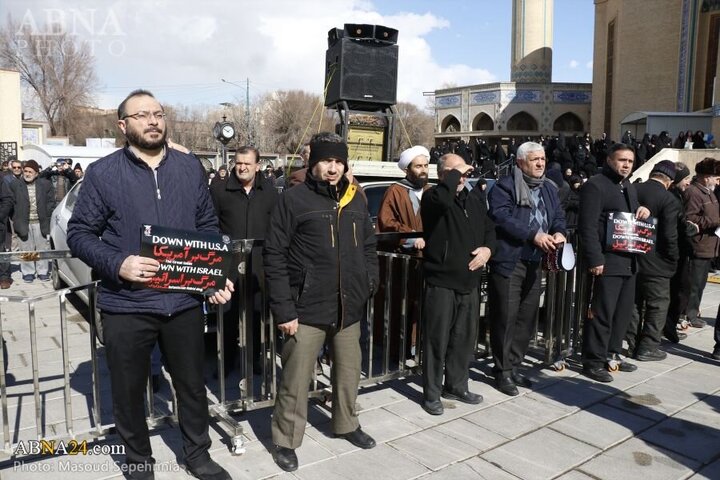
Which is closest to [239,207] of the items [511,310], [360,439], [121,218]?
[121,218]

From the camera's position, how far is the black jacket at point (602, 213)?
479 centimetres

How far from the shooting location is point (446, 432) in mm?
3875

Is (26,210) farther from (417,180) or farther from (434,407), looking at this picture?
(434,407)

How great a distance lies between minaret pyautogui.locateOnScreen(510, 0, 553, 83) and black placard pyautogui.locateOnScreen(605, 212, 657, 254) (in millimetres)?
44540

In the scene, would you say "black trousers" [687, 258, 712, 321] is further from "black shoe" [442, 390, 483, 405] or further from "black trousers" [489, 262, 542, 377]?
"black shoe" [442, 390, 483, 405]

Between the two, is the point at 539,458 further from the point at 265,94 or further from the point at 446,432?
the point at 265,94

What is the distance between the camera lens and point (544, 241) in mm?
4430

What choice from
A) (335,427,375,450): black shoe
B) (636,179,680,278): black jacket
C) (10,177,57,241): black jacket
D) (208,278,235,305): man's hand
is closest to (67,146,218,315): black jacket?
(208,278,235,305): man's hand

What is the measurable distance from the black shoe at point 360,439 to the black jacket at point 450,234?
3.79 feet

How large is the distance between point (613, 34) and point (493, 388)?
36030 millimetres

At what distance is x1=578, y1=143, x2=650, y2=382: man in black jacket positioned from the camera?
480 centimetres

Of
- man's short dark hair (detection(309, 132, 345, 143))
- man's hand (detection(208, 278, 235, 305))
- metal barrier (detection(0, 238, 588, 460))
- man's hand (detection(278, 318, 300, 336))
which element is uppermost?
man's short dark hair (detection(309, 132, 345, 143))

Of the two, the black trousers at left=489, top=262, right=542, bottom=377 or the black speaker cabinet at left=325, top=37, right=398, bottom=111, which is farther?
the black speaker cabinet at left=325, top=37, right=398, bottom=111

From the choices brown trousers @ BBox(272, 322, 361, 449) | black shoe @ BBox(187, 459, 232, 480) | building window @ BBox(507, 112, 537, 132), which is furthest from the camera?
building window @ BBox(507, 112, 537, 132)
